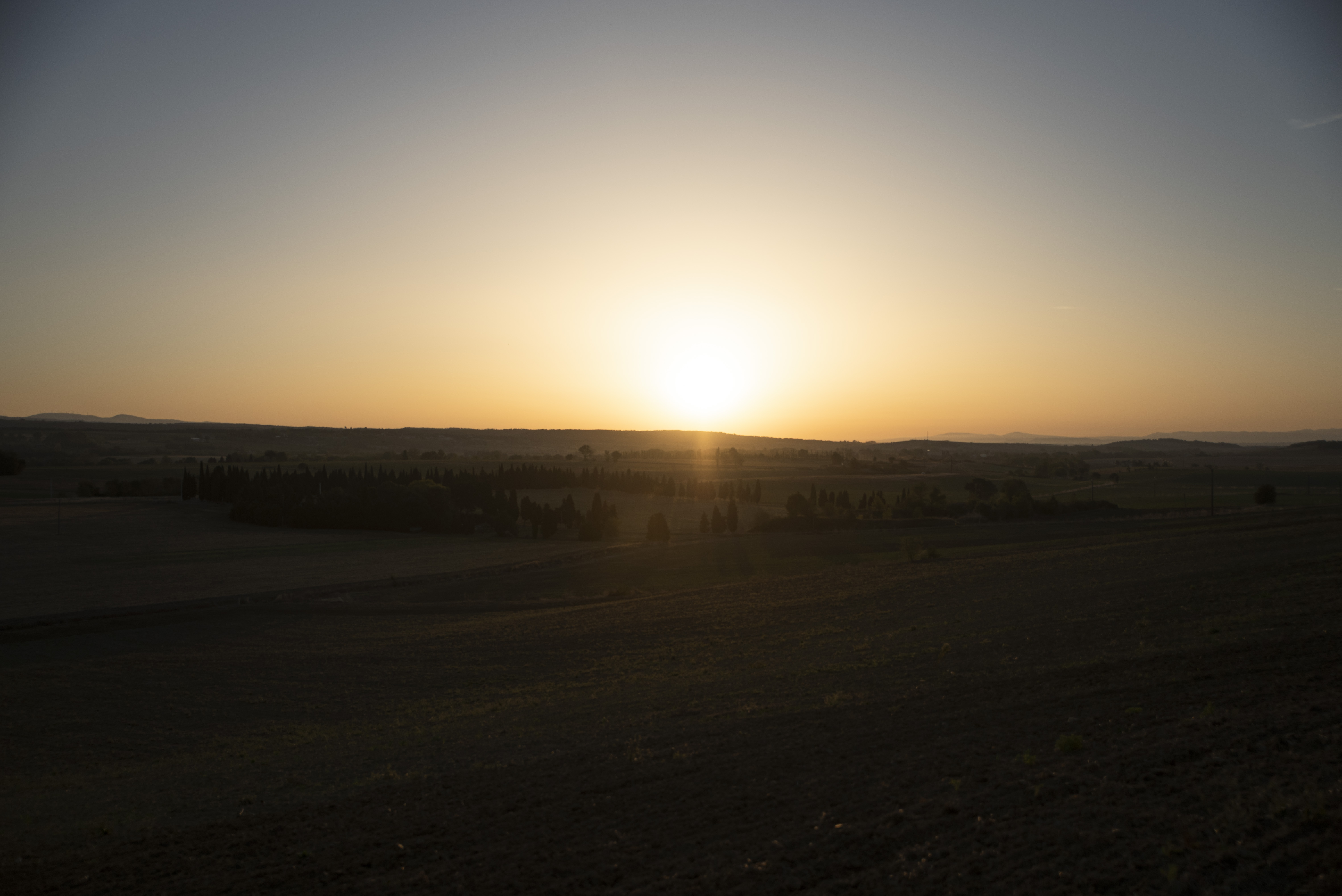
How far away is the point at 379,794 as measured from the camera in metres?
11.9

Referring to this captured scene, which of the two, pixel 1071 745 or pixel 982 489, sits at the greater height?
pixel 1071 745

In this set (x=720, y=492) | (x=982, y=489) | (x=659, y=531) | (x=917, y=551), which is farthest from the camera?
(x=720, y=492)

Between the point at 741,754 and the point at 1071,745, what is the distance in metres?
4.69

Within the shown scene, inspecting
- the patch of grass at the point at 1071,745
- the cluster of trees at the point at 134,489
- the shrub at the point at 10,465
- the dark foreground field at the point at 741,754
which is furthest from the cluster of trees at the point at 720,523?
the shrub at the point at 10,465

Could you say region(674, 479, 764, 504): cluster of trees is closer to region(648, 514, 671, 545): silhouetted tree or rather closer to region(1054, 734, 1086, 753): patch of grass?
region(648, 514, 671, 545): silhouetted tree

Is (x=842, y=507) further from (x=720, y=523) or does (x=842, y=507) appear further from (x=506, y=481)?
(x=506, y=481)

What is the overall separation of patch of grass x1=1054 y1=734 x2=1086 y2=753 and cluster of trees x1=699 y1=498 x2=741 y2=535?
67.9 m

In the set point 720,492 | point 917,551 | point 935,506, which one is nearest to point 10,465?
point 720,492

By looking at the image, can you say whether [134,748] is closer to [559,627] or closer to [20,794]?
[20,794]

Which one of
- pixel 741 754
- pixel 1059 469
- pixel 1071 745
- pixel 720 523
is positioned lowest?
pixel 720 523

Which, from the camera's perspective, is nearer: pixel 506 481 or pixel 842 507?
pixel 842 507

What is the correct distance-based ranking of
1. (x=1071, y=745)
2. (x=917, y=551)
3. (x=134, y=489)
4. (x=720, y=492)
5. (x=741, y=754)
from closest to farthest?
(x=1071, y=745)
(x=741, y=754)
(x=917, y=551)
(x=134, y=489)
(x=720, y=492)

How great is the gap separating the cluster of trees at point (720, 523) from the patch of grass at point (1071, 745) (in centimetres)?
6787

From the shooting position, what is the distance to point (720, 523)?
82.2 m
